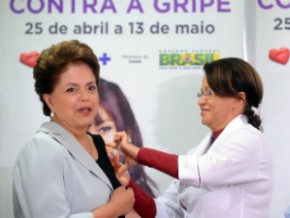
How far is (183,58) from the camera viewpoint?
7.49 feet

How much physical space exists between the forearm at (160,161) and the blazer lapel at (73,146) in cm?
36

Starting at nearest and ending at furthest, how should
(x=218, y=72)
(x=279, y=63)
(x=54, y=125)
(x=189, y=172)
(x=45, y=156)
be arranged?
(x=45, y=156) < (x=54, y=125) < (x=189, y=172) < (x=218, y=72) < (x=279, y=63)

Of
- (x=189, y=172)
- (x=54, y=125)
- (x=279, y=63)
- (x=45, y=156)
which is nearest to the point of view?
(x=45, y=156)

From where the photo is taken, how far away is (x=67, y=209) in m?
1.19

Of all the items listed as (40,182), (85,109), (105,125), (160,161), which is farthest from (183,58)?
(40,182)

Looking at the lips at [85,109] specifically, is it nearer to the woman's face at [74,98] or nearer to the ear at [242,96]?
the woman's face at [74,98]

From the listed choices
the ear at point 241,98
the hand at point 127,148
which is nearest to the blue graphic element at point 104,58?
the hand at point 127,148

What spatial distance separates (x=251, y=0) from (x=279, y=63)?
1.20ft

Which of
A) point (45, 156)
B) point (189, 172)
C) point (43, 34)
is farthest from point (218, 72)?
point (43, 34)

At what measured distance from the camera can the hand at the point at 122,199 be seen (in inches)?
52.2

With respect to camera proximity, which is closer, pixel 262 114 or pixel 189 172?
pixel 189 172

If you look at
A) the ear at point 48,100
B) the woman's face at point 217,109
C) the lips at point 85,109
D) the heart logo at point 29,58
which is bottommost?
the woman's face at point 217,109

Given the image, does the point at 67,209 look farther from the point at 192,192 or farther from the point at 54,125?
the point at 192,192

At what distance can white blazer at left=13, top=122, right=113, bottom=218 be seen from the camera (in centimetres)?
117
